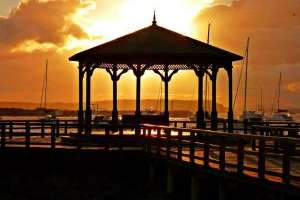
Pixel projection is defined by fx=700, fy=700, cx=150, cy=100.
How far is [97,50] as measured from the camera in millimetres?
30156

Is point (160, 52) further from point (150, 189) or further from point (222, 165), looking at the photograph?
point (222, 165)

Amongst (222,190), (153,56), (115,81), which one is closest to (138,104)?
(153,56)

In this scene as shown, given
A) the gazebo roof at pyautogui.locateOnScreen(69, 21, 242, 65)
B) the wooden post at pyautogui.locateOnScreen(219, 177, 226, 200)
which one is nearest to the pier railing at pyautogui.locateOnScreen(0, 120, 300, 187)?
the wooden post at pyautogui.locateOnScreen(219, 177, 226, 200)

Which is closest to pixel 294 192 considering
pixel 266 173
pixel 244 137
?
pixel 266 173

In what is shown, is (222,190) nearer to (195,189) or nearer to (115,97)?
(195,189)

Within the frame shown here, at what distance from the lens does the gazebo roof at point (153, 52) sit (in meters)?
29.9

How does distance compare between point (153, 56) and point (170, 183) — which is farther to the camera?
point (153, 56)

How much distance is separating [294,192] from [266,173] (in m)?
1.56

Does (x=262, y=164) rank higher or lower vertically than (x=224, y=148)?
lower

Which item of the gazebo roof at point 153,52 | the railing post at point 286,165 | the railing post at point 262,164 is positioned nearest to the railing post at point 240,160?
the railing post at point 262,164

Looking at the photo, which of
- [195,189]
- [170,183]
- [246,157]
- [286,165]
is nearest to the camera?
[286,165]

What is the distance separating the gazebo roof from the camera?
29906mm

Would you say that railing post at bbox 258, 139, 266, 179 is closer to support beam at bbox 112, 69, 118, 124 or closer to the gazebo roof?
the gazebo roof

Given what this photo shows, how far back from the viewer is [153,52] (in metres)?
30.0
